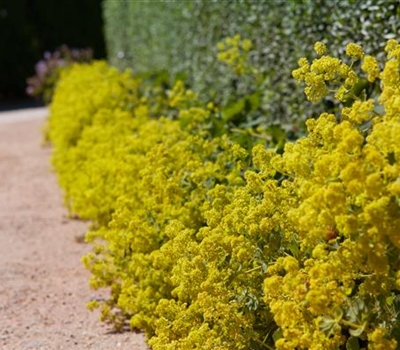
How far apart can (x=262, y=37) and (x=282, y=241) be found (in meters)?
3.96

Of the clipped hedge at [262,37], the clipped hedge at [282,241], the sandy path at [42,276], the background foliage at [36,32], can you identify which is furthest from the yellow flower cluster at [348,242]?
the background foliage at [36,32]

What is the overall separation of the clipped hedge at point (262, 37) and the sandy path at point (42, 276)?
5.26ft

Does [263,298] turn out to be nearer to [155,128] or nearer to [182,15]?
[155,128]

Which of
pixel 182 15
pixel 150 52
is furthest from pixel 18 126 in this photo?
pixel 182 15

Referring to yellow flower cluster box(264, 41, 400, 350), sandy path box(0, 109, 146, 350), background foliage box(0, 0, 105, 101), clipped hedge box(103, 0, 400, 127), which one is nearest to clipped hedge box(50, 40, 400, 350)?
yellow flower cluster box(264, 41, 400, 350)

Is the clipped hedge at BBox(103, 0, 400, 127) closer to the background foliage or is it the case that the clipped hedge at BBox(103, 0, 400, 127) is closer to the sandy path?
the sandy path

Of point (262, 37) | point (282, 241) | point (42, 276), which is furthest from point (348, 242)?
point (262, 37)

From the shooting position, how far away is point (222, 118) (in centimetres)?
687

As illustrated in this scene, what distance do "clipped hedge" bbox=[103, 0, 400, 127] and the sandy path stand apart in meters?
1.60

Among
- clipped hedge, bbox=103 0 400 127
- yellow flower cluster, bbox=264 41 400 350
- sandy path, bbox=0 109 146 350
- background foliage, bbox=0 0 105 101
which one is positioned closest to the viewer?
yellow flower cluster, bbox=264 41 400 350

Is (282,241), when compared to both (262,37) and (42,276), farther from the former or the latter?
(262,37)

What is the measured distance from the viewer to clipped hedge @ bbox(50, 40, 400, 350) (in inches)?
118

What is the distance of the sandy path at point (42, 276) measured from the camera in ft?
15.3

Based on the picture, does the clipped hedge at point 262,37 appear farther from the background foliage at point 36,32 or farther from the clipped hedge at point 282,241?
the background foliage at point 36,32
